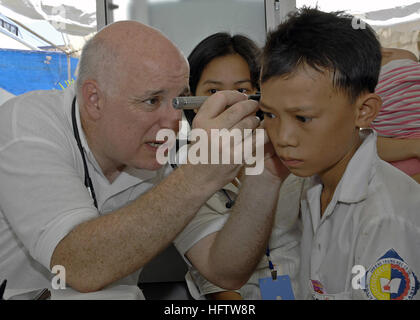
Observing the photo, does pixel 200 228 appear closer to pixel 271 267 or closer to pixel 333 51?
pixel 271 267

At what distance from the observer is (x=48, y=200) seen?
2.72ft

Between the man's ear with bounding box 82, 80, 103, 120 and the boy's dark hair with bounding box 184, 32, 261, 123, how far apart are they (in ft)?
1.74

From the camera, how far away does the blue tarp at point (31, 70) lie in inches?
100

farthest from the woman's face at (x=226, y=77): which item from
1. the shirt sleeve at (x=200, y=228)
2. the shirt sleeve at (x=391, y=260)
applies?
the shirt sleeve at (x=391, y=260)

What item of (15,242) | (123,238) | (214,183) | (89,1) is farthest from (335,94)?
(89,1)

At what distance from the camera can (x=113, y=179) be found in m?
1.25

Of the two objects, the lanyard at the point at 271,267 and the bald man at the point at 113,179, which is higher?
the bald man at the point at 113,179

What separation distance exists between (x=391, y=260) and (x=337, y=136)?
0.92ft

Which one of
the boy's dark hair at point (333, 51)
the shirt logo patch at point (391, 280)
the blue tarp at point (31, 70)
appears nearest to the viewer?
the shirt logo patch at point (391, 280)

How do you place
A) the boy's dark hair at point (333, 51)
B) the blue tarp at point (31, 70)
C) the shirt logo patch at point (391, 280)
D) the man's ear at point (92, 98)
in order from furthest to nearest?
the blue tarp at point (31, 70), the man's ear at point (92, 98), the boy's dark hair at point (333, 51), the shirt logo patch at point (391, 280)

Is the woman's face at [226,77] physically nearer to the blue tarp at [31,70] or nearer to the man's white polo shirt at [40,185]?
the man's white polo shirt at [40,185]

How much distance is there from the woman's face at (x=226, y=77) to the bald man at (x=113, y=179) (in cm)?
41

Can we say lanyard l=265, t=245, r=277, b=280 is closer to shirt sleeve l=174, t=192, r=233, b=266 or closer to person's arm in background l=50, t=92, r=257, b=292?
shirt sleeve l=174, t=192, r=233, b=266

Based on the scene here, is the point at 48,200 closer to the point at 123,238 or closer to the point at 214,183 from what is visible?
the point at 123,238
